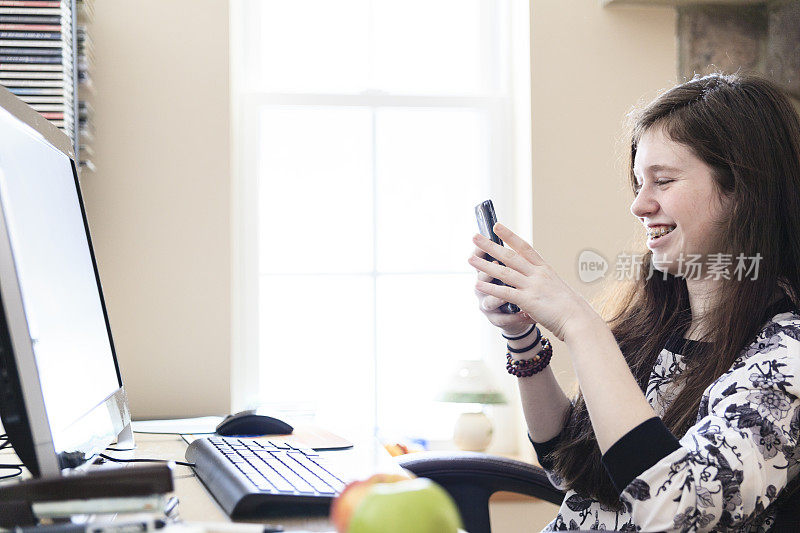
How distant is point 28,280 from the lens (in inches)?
29.4

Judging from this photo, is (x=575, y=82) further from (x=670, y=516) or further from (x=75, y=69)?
(x=670, y=516)

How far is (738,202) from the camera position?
120 centimetres

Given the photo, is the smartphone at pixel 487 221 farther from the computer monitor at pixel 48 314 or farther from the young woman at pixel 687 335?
the computer monitor at pixel 48 314

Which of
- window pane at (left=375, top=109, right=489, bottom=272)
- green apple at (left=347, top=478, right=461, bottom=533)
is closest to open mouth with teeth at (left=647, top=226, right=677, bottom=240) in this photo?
green apple at (left=347, top=478, right=461, bottom=533)

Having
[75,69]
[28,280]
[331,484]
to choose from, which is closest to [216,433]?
[331,484]

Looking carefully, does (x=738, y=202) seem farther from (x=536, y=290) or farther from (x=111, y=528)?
(x=111, y=528)

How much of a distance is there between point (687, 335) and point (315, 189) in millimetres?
1528

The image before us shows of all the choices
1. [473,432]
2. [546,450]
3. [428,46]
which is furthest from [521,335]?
[428,46]

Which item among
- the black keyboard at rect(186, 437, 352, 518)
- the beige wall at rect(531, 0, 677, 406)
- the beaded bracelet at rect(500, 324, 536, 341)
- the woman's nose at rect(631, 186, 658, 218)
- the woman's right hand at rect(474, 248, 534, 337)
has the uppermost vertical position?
the beige wall at rect(531, 0, 677, 406)

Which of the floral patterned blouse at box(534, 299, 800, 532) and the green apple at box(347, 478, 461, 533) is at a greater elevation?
the green apple at box(347, 478, 461, 533)

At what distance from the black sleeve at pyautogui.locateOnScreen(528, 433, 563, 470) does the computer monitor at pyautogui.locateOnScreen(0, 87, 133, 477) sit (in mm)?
701

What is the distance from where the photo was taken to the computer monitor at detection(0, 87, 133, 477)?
683 mm

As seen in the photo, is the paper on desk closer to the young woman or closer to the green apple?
the young woman

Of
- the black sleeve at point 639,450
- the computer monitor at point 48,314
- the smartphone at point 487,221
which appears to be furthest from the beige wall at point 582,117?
the computer monitor at point 48,314
